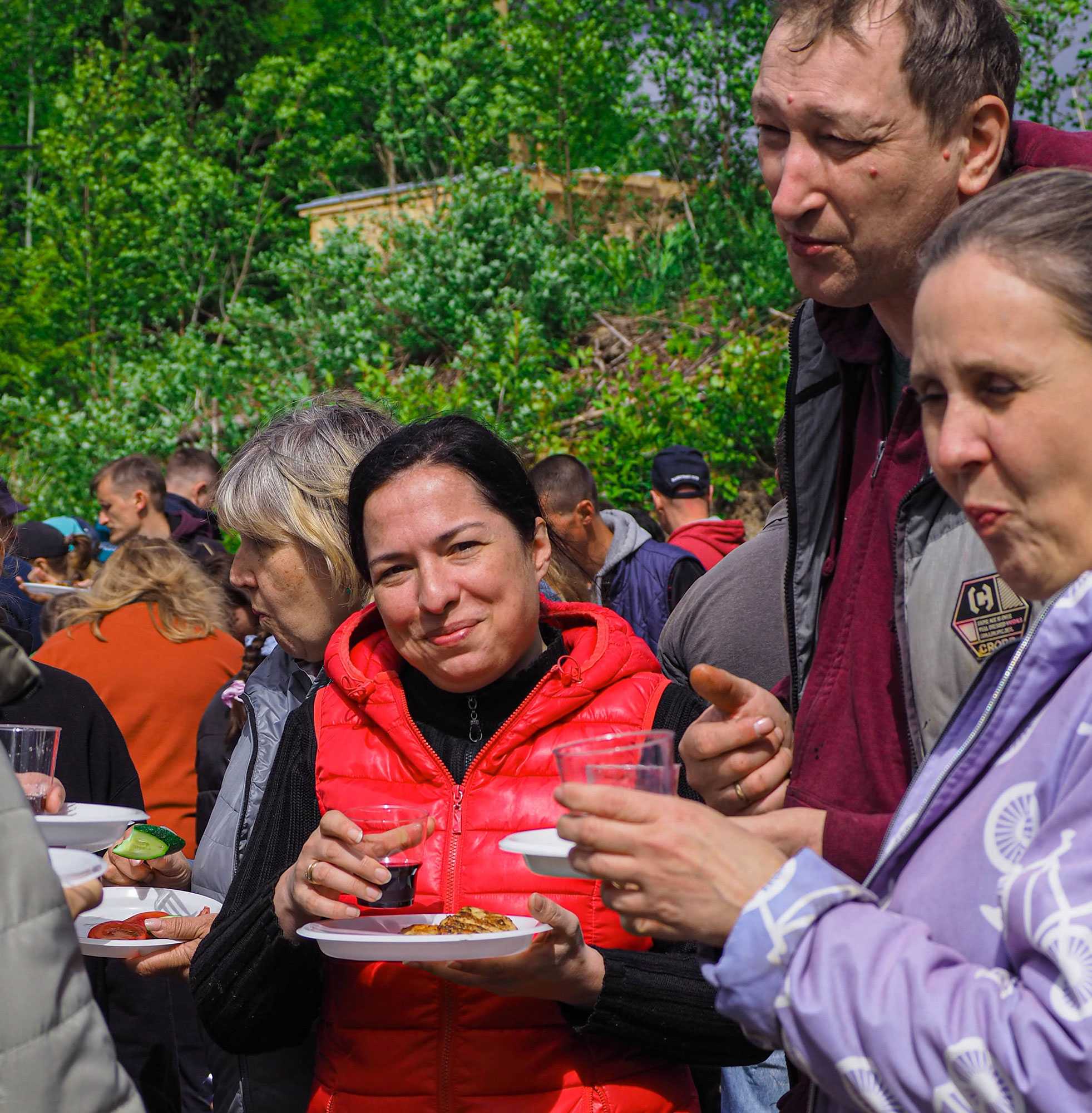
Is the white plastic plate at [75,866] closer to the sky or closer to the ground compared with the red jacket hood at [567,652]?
closer to the ground

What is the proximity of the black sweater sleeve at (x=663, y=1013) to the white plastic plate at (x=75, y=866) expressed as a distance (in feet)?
3.14

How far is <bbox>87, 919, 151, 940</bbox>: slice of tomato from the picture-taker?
2902mm

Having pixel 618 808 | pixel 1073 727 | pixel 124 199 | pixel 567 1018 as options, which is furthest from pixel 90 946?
pixel 124 199

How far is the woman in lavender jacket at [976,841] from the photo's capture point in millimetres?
1306

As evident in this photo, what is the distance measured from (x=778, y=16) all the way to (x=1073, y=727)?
4.83 ft

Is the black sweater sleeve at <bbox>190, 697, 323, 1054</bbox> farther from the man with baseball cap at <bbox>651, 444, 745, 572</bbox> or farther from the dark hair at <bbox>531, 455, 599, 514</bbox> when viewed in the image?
the man with baseball cap at <bbox>651, 444, 745, 572</bbox>

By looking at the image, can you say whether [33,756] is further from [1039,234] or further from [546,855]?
[1039,234]

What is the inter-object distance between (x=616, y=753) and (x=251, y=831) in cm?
147

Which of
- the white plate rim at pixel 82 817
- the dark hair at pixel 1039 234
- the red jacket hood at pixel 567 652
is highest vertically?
the dark hair at pixel 1039 234

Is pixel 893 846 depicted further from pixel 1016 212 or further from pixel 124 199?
pixel 124 199

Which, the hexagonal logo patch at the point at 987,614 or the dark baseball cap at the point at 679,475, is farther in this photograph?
the dark baseball cap at the point at 679,475

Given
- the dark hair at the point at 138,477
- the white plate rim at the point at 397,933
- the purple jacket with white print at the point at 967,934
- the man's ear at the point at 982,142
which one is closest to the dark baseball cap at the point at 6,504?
the white plate rim at the point at 397,933

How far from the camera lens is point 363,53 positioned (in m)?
28.1

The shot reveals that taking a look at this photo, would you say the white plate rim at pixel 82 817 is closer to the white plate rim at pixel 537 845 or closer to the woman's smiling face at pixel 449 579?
the woman's smiling face at pixel 449 579
